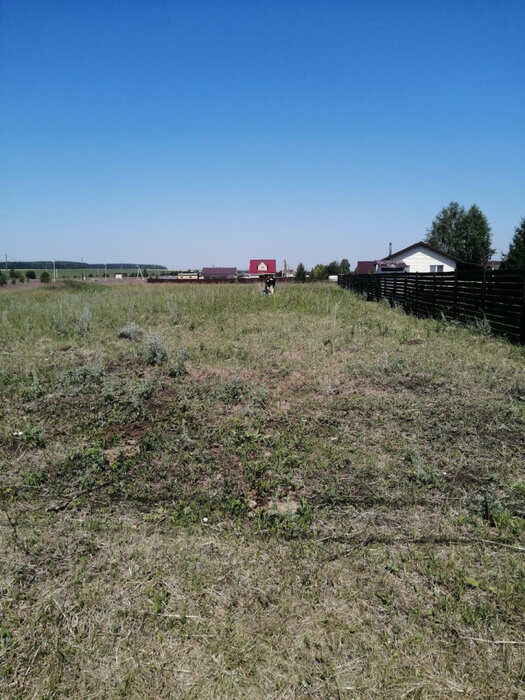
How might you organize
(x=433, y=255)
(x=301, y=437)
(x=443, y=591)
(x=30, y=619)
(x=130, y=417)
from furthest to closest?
(x=433, y=255), (x=130, y=417), (x=301, y=437), (x=443, y=591), (x=30, y=619)

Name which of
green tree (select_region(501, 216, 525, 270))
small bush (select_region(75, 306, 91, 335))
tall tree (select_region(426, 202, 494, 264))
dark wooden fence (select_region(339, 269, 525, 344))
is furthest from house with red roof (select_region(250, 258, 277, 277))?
small bush (select_region(75, 306, 91, 335))

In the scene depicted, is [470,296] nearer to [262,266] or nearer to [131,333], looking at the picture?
[131,333]

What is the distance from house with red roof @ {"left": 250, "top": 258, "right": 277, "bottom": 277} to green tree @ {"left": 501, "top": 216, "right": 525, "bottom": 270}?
1194 inches

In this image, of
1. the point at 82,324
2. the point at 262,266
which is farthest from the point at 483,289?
the point at 262,266

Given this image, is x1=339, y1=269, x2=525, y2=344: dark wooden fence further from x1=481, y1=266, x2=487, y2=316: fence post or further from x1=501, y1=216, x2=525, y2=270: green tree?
x1=501, y1=216, x2=525, y2=270: green tree

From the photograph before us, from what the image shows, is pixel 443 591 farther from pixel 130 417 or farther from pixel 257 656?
pixel 130 417

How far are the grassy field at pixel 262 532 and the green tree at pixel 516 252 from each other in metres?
29.6

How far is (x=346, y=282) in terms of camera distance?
88.2 ft

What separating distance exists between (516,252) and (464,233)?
17.3m

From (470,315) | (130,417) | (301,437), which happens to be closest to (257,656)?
(301,437)

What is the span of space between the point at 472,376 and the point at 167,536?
3.92 m

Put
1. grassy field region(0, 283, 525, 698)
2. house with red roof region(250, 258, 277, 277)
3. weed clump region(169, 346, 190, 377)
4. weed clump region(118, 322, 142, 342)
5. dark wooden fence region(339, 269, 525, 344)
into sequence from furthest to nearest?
house with red roof region(250, 258, 277, 277)
weed clump region(118, 322, 142, 342)
dark wooden fence region(339, 269, 525, 344)
weed clump region(169, 346, 190, 377)
grassy field region(0, 283, 525, 698)

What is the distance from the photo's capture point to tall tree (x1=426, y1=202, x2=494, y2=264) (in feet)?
153

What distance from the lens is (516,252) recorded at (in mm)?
31484
